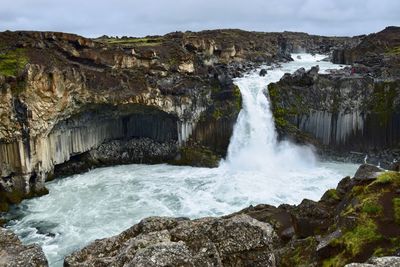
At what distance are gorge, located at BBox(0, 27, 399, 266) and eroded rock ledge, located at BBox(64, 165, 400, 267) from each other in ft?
48.7

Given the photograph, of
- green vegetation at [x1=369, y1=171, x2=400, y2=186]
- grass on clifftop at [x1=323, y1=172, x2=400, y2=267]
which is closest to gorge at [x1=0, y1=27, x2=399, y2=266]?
green vegetation at [x1=369, y1=171, x2=400, y2=186]

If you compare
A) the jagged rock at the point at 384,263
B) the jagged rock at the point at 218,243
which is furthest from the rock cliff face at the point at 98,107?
the jagged rock at the point at 384,263

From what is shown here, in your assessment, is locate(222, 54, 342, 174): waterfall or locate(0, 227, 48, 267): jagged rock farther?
locate(222, 54, 342, 174): waterfall

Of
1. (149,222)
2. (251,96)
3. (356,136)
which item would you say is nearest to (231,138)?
(251,96)

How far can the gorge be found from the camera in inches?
1265

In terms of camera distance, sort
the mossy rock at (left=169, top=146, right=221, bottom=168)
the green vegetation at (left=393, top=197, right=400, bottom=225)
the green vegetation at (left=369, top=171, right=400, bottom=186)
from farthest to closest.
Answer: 1. the mossy rock at (left=169, top=146, right=221, bottom=168)
2. the green vegetation at (left=369, top=171, right=400, bottom=186)
3. the green vegetation at (left=393, top=197, right=400, bottom=225)

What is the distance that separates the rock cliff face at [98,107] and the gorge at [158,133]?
10cm

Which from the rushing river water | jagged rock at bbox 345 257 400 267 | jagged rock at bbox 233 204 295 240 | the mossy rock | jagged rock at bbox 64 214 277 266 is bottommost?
the rushing river water

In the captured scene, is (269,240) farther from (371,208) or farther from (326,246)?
(371,208)

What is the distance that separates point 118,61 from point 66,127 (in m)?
8.16

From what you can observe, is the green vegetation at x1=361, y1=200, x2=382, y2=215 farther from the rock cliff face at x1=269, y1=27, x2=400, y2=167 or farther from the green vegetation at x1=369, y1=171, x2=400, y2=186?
the rock cliff face at x1=269, y1=27, x2=400, y2=167

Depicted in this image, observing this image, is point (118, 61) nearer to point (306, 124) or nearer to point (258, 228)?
point (306, 124)

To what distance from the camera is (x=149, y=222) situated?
511 inches

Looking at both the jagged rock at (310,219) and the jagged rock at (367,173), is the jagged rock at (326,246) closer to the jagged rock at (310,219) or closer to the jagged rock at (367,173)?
the jagged rock at (310,219)
